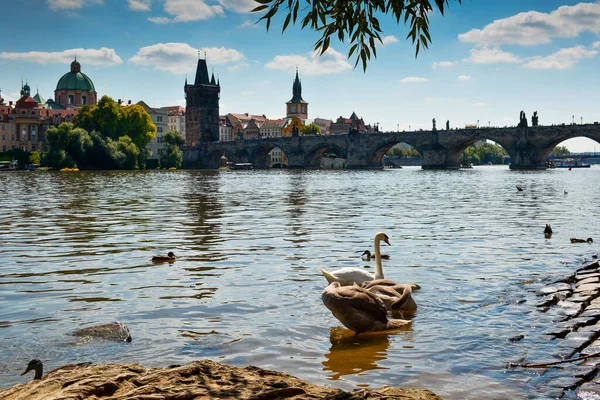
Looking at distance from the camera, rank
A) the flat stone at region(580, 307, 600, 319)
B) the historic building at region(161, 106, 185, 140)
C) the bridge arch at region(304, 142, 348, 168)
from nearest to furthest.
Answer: the flat stone at region(580, 307, 600, 319) → the bridge arch at region(304, 142, 348, 168) → the historic building at region(161, 106, 185, 140)

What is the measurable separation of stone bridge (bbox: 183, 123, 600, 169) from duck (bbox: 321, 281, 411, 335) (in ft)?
305

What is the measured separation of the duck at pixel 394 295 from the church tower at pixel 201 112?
513 ft

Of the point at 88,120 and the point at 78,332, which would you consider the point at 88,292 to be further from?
the point at 88,120

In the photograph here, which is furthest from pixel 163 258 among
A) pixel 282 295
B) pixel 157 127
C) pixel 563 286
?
pixel 157 127

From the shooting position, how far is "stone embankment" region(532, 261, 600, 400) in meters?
5.80

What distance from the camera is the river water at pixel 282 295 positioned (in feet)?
22.0

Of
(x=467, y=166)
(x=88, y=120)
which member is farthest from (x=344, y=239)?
(x=467, y=166)

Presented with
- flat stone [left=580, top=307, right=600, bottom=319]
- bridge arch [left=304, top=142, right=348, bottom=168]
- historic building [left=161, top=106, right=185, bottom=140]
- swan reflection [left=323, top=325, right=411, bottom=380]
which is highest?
historic building [left=161, top=106, right=185, bottom=140]

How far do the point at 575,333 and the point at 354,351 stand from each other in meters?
2.44

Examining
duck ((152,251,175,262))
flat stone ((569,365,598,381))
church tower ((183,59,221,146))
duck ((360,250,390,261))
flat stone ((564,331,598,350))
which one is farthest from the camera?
church tower ((183,59,221,146))

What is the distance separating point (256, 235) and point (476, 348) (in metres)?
11.3

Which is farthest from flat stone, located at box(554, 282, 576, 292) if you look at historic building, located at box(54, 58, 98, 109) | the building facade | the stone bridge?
historic building, located at box(54, 58, 98, 109)

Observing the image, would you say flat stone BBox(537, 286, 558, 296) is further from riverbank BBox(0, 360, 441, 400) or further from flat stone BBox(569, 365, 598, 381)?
riverbank BBox(0, 360, 441, 400)

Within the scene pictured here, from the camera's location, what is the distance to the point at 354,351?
23.6 feet
